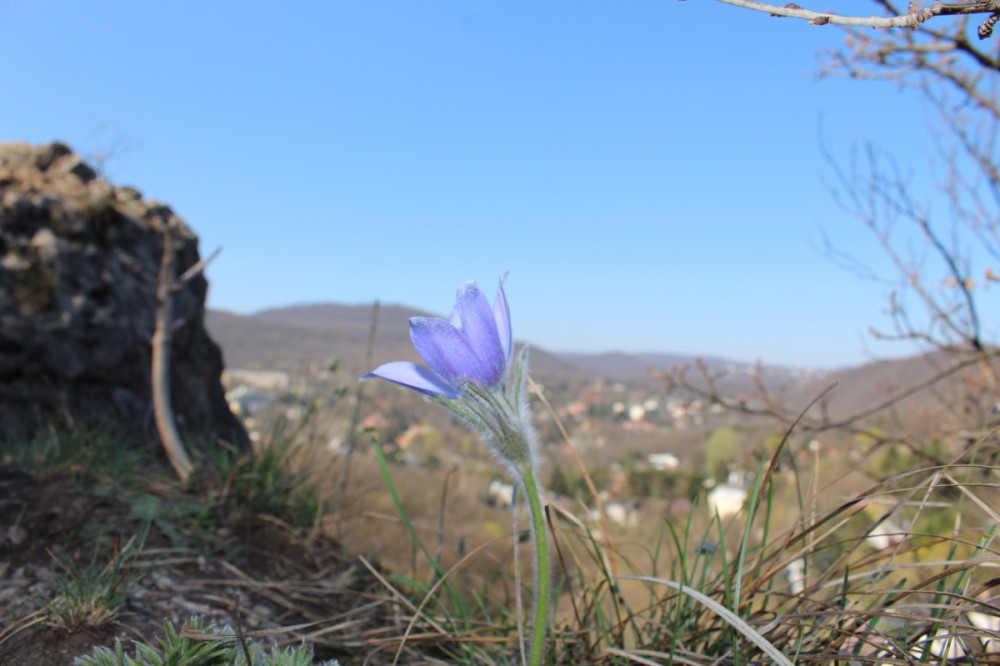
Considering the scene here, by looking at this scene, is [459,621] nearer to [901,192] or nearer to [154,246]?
[901,192]

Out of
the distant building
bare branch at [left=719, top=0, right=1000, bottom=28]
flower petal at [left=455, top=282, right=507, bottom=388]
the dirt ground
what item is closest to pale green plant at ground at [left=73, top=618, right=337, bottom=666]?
the dirt ground

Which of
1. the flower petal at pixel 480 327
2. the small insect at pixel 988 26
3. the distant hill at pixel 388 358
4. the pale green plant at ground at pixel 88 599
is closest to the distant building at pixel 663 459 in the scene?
the distant hill at pixel 388 358

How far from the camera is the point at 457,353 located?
3.93 feet

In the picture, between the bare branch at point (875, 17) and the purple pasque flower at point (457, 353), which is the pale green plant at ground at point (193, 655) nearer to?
the purple pasque flower at point (457, 353)

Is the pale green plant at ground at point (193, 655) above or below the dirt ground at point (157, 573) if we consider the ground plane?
above

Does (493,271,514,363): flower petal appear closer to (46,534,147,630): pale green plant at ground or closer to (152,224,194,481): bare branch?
(46,534,147,630): pale green plant at ground

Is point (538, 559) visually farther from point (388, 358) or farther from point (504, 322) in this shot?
point (388, 358)

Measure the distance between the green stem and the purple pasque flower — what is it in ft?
0.73

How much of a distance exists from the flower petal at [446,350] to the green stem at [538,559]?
23 centimetres

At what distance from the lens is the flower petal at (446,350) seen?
1.20 m

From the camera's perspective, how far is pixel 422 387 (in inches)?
47.0

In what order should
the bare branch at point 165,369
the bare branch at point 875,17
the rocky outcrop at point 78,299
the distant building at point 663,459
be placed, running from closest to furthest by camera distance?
the bare branch at point 875,17 < the bare branch at point 165,369 < the rocky outcrop at point 78,299 < the distant building at point 663,459

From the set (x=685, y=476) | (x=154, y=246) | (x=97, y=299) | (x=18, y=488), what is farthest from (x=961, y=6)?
(x=685, y=476)

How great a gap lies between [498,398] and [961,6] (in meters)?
1.07
